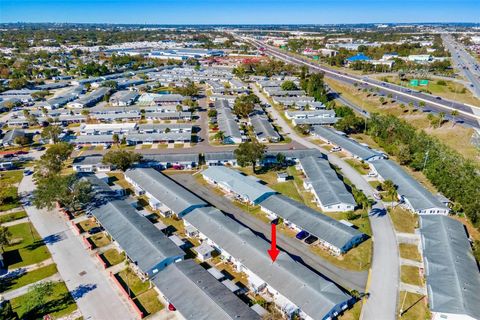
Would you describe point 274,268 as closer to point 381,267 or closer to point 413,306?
point 381,267

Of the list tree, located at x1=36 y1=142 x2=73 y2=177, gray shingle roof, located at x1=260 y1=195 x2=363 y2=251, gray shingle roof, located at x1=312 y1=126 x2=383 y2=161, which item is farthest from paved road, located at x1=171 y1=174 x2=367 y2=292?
gray shingle roof, located at x1=312 y1=126 x2=383 y2=161

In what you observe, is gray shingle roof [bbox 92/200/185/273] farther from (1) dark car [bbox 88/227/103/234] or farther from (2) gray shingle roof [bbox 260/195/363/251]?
(2) gray shingle roof [bbox 260/195/363/251]

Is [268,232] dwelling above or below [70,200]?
below

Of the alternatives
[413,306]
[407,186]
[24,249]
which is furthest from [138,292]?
[407,186]

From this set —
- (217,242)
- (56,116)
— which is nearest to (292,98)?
(56,116)

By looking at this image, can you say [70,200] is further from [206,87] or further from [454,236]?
[206,87]

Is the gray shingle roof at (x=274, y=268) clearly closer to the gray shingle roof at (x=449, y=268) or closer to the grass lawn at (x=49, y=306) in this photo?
the gray shingle roof at (x=449, y=268)

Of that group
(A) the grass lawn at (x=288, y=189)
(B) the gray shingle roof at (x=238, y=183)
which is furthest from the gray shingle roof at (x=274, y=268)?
(A) the grass lawn at (x=288, y=189)
